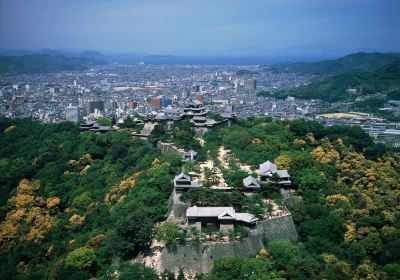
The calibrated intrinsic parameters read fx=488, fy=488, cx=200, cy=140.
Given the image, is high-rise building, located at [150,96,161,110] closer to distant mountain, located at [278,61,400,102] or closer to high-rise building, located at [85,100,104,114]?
high-rise building, located at [85,100,104,114]

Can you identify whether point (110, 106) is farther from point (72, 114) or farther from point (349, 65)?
point (349, 65)

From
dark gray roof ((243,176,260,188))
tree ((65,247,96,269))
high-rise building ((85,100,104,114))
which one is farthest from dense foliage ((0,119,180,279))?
high-rise building ((85,100,104,114))

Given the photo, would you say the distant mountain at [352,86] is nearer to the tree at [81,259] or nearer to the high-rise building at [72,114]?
the high-rise building at [72,114]

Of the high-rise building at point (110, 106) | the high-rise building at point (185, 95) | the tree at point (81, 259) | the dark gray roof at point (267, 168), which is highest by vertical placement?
the dark gray roof at point (267, 168)

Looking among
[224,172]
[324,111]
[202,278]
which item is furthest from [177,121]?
[324,111]

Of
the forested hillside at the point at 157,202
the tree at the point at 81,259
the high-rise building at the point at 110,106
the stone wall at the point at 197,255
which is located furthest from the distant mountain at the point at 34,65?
the stone wall at the point at 197,255

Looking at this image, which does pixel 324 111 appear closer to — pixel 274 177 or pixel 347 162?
pixel 347 162

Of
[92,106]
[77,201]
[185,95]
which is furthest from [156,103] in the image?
[77,201]
